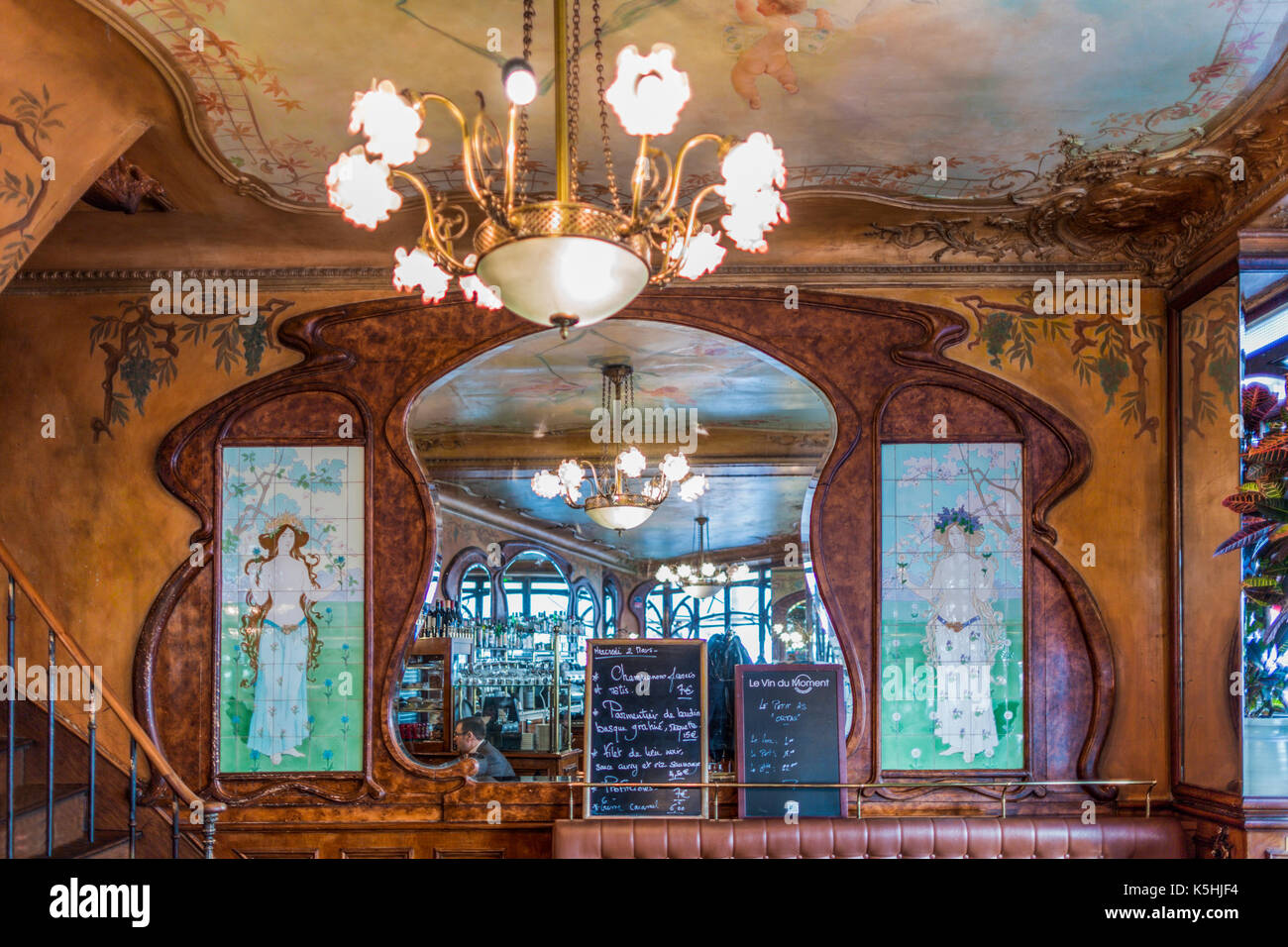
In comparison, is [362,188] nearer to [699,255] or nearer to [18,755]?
[699,255]

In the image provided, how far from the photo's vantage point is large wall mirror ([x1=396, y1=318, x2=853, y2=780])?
7.91 m

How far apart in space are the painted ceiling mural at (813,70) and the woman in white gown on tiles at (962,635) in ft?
6.38

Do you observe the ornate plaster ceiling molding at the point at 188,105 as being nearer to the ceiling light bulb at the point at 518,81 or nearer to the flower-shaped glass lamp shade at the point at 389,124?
the flower-shaped glass lamp shade at the point at 389,124

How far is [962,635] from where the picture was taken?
18.1 ft

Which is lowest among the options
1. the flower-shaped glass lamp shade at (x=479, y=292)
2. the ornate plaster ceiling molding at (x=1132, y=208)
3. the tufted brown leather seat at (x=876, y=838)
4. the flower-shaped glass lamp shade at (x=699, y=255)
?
the tufted brown leather seat at (x=876, y=838)

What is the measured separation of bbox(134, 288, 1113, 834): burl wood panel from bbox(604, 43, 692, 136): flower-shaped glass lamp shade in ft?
11.0

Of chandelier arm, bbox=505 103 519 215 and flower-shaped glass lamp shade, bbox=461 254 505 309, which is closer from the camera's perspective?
chandelier arm, bbox=505 103 519 215

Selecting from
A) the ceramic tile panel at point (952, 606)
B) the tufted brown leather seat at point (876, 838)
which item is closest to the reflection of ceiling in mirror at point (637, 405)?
the ceramic tile panel at point (952, 606)

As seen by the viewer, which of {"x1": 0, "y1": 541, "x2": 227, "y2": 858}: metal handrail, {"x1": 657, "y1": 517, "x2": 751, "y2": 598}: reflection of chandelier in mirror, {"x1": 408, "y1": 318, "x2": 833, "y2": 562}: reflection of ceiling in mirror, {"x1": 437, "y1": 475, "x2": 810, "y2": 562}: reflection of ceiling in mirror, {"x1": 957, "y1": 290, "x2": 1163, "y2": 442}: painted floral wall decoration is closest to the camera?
{"x1": 0, "y1": 541, "x2": 227, "y2": 858}: metal handrail

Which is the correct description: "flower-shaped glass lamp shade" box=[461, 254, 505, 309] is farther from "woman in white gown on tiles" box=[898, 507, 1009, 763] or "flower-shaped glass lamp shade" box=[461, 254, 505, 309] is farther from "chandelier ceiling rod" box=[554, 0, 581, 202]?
"woman in white gown on tiles" box=[898, 507, 1009, 763]

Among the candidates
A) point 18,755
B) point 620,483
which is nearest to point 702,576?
point 620,483

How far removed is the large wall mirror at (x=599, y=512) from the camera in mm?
7910

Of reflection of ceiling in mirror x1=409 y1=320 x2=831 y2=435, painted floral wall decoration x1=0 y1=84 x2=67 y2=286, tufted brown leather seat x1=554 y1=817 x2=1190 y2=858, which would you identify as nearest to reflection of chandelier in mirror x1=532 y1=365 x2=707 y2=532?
reflection of ceiling in mirror x1=409 y1=320 x2=831 y2=435
